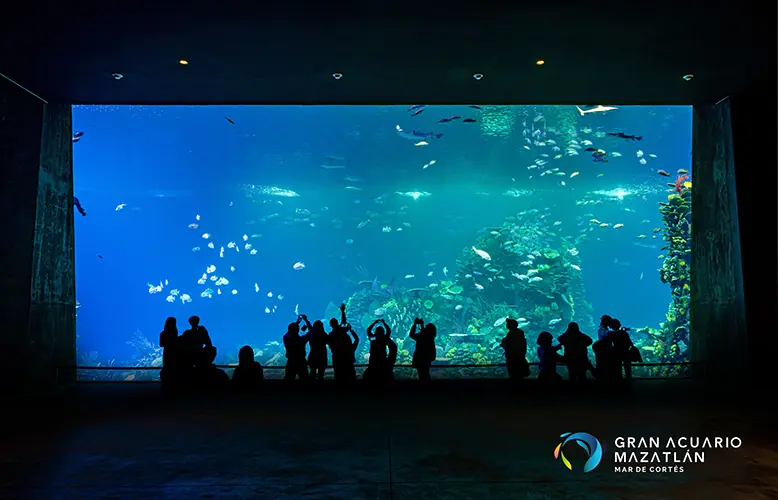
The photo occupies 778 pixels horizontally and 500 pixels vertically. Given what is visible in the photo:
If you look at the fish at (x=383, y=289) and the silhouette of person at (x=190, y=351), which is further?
the fish at (x=383, y=289)

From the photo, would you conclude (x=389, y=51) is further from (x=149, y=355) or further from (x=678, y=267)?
(x=149, y=355)

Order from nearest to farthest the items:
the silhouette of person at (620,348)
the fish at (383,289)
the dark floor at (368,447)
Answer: the dark floor at (368,447), the silhouette of person at (620,348), the fish at (383,289)

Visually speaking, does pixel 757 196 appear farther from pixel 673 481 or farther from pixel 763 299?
pixel 673 481

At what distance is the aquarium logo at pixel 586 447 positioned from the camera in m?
3.61

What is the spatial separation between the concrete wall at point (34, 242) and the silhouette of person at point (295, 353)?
436 cm

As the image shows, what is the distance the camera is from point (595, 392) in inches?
A: 282

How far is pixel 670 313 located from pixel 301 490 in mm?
17585

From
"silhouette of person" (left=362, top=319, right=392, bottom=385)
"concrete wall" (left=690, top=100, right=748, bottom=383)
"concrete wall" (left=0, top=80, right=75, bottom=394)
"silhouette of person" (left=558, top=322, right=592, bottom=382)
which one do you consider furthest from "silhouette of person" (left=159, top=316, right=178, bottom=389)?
"concrete wall" (left=690, top=100, right=748, bottom=383)

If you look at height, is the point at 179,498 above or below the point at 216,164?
below

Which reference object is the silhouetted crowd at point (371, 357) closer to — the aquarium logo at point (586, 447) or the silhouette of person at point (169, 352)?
the silhouette of person at point (169, 352)

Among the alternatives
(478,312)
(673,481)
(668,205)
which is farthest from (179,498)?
(478,312)

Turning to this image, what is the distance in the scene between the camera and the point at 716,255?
30.0 ft

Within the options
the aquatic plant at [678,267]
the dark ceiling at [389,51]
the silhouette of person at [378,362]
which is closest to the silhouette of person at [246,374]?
the silhouette of person at [378,362]

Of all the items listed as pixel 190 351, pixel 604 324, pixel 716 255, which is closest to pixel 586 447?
pixel 604 324
